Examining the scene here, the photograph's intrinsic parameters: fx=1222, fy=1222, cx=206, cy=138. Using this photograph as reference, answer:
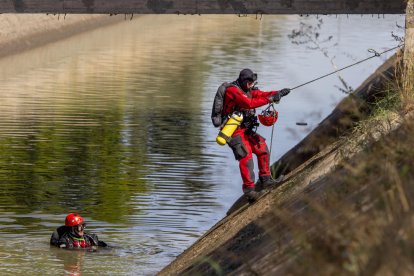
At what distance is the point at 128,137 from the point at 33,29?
94.8 ft

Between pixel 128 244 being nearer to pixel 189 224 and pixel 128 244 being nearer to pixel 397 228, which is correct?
pixel 189 224

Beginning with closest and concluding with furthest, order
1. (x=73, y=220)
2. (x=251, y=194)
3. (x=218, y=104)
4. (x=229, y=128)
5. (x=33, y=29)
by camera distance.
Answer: (x=218, y=104), (x=229, y=128), (x=251, y=194), (x=73, y=220), (x=33, y=29)

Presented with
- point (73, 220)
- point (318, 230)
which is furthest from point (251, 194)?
point (318, 230)

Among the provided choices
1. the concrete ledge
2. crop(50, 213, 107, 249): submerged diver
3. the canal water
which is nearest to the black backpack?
the canal water

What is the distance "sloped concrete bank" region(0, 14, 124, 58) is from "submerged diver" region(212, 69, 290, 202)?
36.2 meters

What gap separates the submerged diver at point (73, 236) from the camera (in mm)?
19688

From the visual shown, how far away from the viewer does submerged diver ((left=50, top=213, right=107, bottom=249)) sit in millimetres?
19688

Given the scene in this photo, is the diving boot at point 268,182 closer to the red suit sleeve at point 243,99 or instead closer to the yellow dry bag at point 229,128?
the yellow dry bag at point 229,128

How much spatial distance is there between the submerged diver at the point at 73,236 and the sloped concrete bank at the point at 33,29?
33166 millimetres

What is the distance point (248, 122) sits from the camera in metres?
16.8

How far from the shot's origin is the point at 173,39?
219 feet

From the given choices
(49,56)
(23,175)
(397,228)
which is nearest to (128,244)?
(23,175)

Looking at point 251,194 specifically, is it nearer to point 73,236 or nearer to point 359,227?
point 73,236

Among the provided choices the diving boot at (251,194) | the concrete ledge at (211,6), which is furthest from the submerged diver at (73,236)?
the concrete ledge at (211,6)
